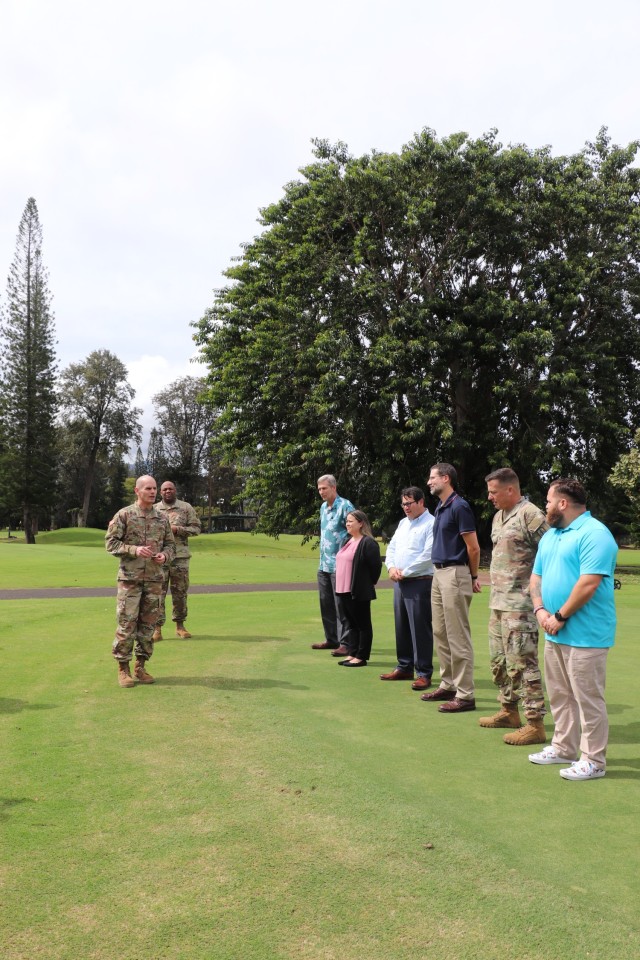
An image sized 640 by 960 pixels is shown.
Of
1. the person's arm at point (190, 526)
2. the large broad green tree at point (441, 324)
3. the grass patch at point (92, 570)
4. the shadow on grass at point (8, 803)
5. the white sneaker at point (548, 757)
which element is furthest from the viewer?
the large broad green tree at point (441, 324)

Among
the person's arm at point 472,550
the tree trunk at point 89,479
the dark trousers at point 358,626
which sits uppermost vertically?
the tree trunk at point 89,479

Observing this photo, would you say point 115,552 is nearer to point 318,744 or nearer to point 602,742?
point 318,744

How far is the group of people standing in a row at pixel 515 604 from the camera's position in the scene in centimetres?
498

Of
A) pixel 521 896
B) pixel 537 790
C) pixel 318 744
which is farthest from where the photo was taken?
pixel 318 744

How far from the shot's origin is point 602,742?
16.3 feet

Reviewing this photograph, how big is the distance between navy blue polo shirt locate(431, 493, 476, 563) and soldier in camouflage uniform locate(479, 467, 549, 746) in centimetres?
65

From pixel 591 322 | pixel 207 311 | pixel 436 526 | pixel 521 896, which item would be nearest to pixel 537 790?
pixel 521 896

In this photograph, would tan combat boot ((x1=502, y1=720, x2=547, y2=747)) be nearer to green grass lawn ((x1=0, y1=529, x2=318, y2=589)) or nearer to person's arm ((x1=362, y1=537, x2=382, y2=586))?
person's arm ((x1=362, y1=537, x2=382, y2=586))

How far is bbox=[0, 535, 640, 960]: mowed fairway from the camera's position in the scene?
3.03 meters

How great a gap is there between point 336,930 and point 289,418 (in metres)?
26.4

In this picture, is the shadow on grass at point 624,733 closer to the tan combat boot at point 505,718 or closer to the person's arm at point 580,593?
the tan combat boot at point 505,718

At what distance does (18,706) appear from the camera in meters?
6.83

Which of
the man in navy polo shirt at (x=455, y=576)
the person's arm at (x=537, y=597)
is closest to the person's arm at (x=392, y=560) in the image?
the man in navy polo shirt at (x=455, y=576)

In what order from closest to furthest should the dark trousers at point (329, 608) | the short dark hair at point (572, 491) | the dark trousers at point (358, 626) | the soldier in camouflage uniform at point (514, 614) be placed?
the short dark hair at point (572, 491), the soldier in camouflage uniform at point (514, 614), the dark trousers at point (358, 626), the dark trousers at point (329, 608)
